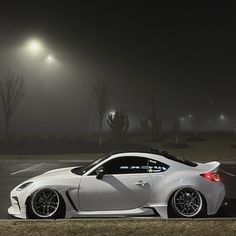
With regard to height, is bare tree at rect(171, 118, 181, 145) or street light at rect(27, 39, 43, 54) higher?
street light at rect(27, 39, 43, 54)

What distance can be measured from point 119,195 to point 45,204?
133 cm

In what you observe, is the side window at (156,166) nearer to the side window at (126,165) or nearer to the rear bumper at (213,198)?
the side window at (126,165)

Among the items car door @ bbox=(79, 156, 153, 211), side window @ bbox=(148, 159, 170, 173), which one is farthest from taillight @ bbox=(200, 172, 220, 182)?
car door @ bbox=(79, 156, 153, 211)

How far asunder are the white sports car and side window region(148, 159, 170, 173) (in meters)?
0.09

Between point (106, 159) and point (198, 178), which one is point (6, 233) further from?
→ point (198, 178)

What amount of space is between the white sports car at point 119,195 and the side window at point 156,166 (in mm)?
91

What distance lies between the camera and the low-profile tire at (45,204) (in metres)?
7.49

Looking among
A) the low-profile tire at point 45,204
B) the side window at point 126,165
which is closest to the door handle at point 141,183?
the side window at point 126,165

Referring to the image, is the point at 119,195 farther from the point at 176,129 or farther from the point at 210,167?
the point at 176,129

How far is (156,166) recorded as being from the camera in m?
7.86

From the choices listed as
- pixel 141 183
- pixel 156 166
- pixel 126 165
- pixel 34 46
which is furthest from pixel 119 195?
pixel 34 46

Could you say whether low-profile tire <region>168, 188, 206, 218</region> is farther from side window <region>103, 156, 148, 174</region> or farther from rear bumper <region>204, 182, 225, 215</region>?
side window <region>103, 156, 148, 174</region>

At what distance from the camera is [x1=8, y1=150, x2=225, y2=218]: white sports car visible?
750 centimetres

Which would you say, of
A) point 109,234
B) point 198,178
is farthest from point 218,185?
point 109,234
